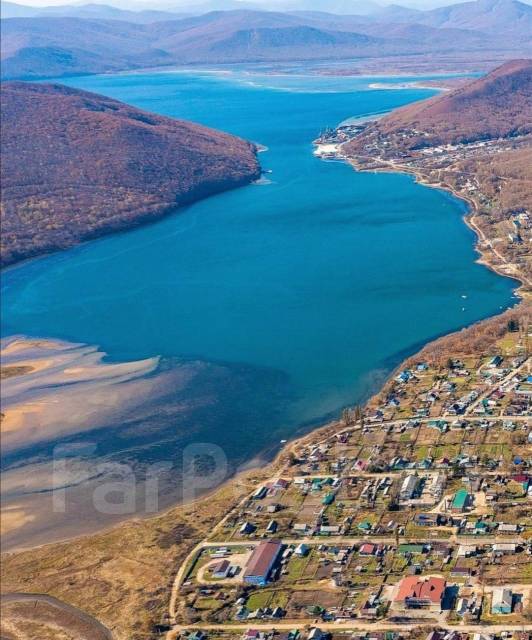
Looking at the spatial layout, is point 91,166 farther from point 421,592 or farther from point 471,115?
point 421,592

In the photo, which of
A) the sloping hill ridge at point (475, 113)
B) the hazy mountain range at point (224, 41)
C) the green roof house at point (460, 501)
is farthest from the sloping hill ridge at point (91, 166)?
the hazy mountain range at point (224, 41)

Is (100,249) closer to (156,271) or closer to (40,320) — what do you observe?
(156,271)

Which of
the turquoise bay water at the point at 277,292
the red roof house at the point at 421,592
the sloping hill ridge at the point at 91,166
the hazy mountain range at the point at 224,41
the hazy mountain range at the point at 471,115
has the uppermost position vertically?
the hazy mountain range at the point at 224,41

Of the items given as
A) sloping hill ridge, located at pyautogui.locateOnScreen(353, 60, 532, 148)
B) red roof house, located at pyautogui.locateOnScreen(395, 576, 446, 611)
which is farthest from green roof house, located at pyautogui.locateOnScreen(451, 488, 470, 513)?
sloping hill ridge, located at pyautogui.locateOnScreen(353, 60, 532, 148)

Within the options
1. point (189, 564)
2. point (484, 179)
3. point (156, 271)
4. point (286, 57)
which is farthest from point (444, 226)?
point (286, 57)

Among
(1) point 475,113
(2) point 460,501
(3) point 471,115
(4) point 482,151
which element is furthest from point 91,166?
(2) point 460,501

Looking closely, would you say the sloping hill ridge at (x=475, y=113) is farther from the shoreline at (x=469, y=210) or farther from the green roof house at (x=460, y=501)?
the green roof house at (x=460, y=501)
